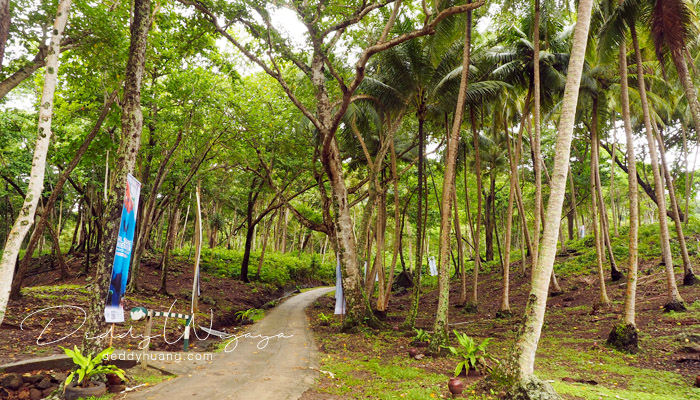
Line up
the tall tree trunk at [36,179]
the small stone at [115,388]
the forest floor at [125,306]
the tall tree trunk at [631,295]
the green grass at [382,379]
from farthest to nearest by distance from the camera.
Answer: the tall tree trunk at [631,295] → the forest floor at [125,306] → the green grass at [382,379] → the small stone at [115,388] → the tall tree trunk at [36,179]

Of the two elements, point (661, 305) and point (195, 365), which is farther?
point (661, 305)

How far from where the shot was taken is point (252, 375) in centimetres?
691

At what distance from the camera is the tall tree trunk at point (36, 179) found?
523 cm

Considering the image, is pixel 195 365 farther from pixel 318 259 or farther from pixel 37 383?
pixel 318 259

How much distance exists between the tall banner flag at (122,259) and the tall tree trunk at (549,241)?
18.4ft

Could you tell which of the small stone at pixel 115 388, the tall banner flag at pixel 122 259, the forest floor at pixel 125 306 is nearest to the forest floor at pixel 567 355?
the small stone at pixel 115 388

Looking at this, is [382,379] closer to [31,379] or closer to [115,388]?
[115,388]

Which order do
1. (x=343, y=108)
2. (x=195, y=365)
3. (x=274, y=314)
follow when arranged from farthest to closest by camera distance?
(x=274, y=314) < (x=343, y=108) < (x=195, y=365)

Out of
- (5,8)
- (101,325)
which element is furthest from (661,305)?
(5,8)

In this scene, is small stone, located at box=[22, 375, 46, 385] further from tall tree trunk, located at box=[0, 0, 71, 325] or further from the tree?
the tree

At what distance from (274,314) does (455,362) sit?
9868mm

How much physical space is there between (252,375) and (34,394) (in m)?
3.09

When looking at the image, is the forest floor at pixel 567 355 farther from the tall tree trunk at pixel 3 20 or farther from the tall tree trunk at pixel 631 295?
the tall tree trunk at pixel 3 20

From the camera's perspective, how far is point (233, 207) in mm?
27656
